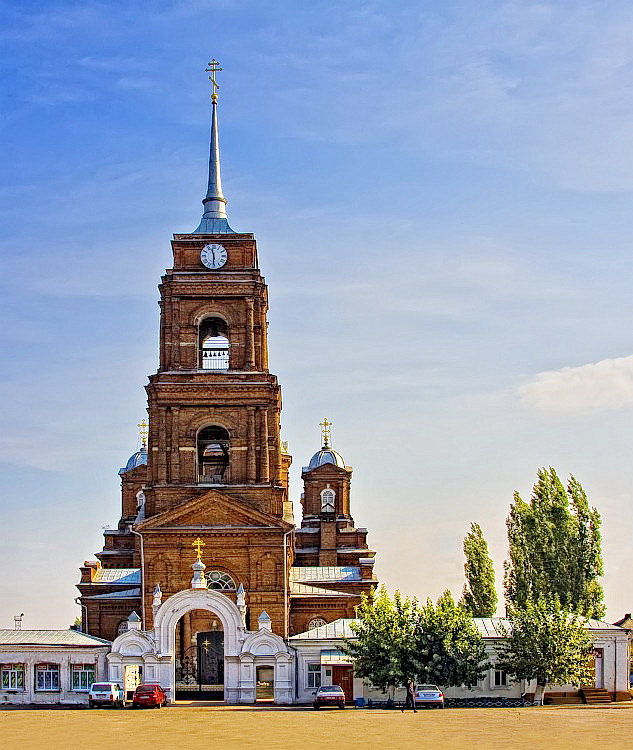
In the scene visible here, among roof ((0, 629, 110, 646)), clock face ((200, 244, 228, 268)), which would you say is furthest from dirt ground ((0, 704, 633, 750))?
clock face ((200, 244, 228, 268))

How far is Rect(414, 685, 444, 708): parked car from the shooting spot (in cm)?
4497

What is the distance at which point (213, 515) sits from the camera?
5306 centimetres

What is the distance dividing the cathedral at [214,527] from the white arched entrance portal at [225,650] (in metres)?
0.05

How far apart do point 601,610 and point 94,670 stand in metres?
25.4

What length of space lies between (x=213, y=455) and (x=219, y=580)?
30.5 ft

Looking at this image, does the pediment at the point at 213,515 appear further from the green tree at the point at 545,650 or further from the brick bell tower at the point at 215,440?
the green tree at the point at 545,650

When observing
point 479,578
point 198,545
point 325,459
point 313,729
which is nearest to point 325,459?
point 325,459

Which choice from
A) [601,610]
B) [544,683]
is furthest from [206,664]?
[601,610]

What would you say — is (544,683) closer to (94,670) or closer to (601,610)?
(601,610)

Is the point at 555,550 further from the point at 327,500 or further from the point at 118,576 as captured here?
the point at 118,576

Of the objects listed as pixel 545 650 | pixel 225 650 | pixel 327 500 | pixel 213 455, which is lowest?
pixel 225 650

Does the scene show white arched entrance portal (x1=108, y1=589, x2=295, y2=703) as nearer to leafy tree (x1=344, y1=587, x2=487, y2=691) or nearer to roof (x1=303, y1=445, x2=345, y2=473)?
leafy tree (x1=344, y1=587, x2=487, y2=691)

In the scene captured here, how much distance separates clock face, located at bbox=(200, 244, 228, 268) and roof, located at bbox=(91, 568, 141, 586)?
14.7 m

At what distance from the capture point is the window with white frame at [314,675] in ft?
161
